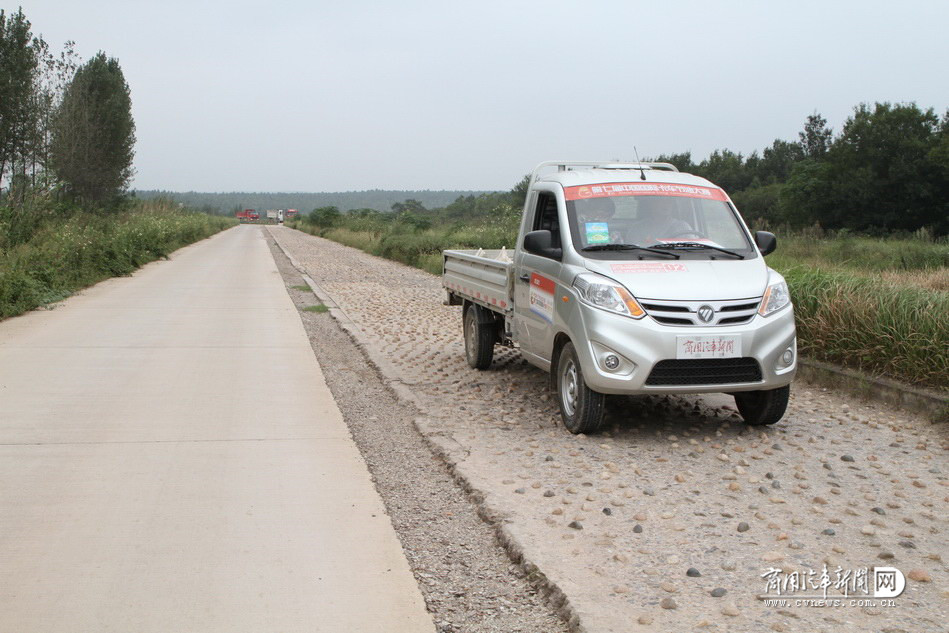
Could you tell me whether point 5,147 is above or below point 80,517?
above

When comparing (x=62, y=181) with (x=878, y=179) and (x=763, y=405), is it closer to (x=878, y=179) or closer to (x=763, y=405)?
(x=763, y=405)

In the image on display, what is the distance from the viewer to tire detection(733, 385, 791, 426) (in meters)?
6.91

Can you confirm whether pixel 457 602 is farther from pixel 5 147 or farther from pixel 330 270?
pixel 5 147

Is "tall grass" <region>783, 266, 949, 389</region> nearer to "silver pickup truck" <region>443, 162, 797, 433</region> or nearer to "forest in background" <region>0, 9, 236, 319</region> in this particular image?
"silver pickup truck" <region>443, 162, 797, 433</region>

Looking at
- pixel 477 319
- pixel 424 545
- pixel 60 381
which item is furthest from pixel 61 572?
pixel 477 319

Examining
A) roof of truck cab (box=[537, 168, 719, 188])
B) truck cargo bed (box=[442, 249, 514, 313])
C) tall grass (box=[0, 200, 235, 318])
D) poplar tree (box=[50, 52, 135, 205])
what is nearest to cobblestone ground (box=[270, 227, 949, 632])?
truck cargo bed (box=[442, 249, 514, 313])

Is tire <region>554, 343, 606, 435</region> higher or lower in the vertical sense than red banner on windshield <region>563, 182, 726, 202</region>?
lower

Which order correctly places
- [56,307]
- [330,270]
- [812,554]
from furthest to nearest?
1. [330,270]
2. [56,307]
3. [812,554]

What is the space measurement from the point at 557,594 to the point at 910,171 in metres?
59.0

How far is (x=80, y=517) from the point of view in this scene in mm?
4965

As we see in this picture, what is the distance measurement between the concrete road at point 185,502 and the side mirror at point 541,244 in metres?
2.18

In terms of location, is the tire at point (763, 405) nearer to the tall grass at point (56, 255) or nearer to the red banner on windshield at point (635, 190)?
the red banner on windshield at point (635, 190)

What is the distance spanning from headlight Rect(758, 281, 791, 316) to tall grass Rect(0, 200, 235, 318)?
11599 mm

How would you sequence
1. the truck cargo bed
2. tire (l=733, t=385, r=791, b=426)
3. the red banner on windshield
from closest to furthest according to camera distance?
1. tire (l=733, t=385, r=791, b=426)
2. the red banner on windshield
3. the truck cargo bed
